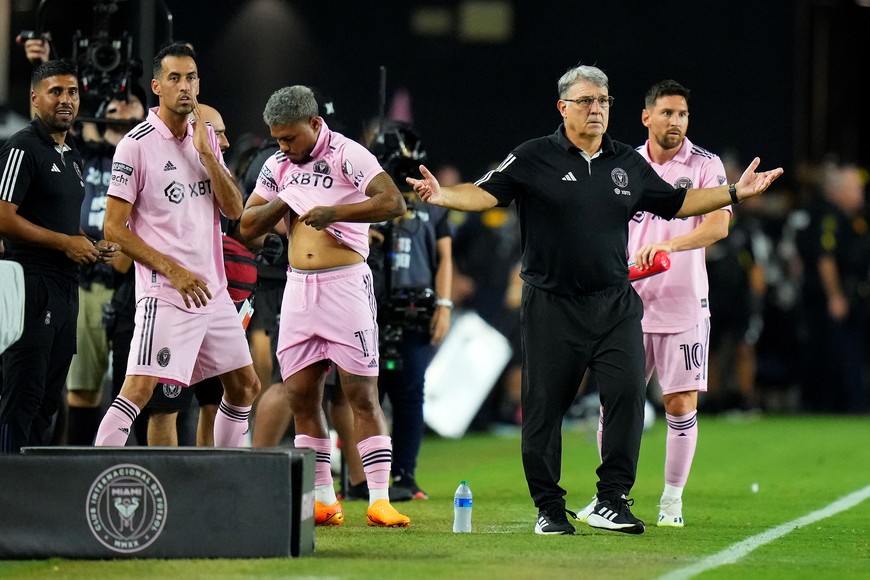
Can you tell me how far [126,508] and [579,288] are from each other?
2.55 meters

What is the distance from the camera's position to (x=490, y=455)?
12.9 metres

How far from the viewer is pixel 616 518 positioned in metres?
7.55

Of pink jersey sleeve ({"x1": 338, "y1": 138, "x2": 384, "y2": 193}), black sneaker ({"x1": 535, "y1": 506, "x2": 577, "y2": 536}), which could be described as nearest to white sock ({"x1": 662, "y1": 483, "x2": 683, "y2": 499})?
black sneaker ({"x1": 535, "y1": 506, "x2": 577, "y2": 536})

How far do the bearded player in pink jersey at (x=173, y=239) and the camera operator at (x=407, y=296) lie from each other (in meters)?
1.91

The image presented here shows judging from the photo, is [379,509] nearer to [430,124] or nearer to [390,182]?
[390,182]

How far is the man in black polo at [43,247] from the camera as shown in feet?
25.2

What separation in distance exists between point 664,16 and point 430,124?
11.1 ft

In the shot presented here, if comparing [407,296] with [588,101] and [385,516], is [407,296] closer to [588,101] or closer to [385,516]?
[385,516]

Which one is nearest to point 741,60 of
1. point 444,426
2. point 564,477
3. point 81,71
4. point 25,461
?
point 444,426

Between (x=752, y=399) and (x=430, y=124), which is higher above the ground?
(x=430, y=124)

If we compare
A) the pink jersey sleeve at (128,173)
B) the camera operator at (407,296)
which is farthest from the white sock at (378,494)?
the pink jersey sleeve at (128,173)

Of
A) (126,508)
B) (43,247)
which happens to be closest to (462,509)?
(126,508)

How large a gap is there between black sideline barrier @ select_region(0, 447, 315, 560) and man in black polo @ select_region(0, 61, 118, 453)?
144 centimetres

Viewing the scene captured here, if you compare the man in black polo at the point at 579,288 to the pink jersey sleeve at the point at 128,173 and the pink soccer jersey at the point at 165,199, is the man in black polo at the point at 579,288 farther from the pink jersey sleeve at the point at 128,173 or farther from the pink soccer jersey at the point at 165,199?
the pink jersey sleeve at the point at 128,173
